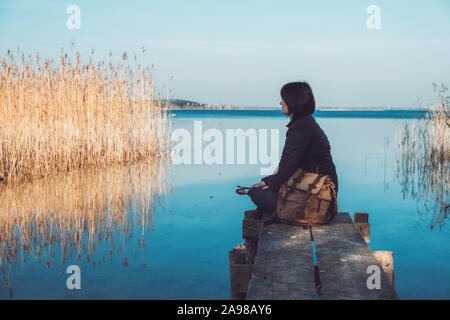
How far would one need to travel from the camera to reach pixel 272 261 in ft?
9.84

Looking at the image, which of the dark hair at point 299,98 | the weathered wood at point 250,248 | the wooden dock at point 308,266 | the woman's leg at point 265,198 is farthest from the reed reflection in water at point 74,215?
the dark hair at point 299,98

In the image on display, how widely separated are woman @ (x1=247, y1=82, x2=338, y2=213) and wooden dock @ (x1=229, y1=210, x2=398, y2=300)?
17.4 inches

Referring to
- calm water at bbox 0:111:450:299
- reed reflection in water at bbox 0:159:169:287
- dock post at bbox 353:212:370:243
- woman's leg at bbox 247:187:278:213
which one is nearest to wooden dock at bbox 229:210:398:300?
woman's leg at bbox 247:187:278:213

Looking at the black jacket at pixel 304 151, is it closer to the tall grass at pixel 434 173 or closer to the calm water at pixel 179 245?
the calm water at pixel 179 245

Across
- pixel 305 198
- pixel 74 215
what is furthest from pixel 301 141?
pixel 74 215

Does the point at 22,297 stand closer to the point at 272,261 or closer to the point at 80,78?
the point at 272,261

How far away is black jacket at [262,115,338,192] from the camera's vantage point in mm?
3746

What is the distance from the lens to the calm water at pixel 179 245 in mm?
3961

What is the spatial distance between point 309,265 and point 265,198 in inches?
49.0

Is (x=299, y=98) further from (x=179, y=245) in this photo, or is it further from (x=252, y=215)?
(x=179, y=245)

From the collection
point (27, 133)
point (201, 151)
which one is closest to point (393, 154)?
point (201, 151)

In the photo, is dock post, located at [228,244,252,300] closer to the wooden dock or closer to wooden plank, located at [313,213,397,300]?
the wooden dock
